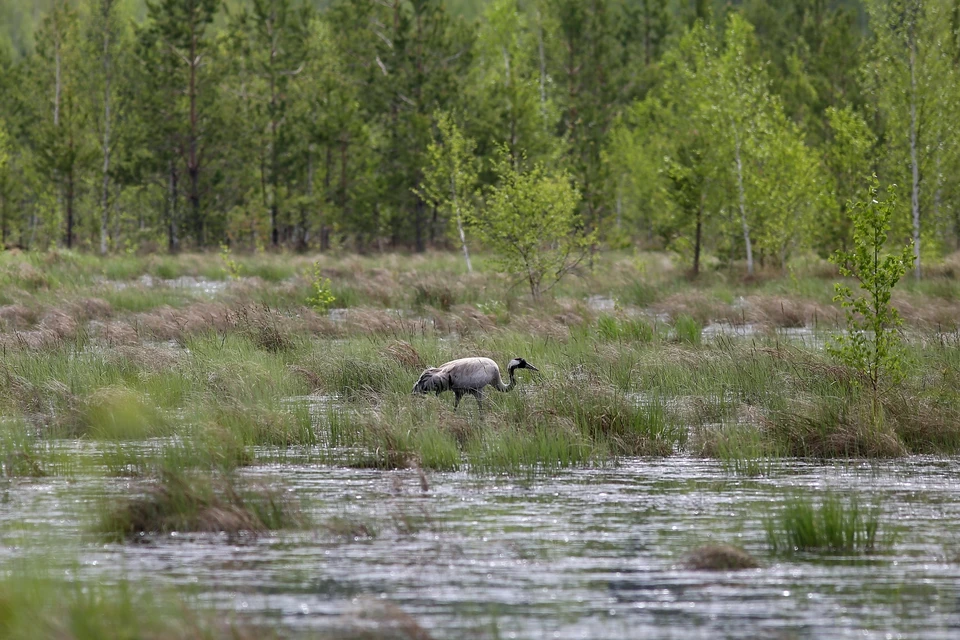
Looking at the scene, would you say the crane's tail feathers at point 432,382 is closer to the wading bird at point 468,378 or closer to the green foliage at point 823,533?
the wading bird at point 468,378

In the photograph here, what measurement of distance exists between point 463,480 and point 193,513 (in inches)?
112

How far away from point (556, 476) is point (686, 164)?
89.2ft

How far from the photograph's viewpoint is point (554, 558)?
8.73m

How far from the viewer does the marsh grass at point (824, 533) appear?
894cm

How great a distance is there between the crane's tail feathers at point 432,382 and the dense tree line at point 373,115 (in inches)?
926

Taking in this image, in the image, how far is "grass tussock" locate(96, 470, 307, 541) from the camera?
30.7 ft

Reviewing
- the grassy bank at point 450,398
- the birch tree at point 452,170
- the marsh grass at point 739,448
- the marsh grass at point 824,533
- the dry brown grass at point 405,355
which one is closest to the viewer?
the marsh grass at point 824,533

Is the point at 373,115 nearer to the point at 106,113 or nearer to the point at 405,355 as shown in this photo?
the point at 106,113

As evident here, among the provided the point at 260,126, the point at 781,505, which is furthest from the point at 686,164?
the point at 781,505

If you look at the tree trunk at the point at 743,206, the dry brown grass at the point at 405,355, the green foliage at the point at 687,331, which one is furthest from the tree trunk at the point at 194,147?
the dry brown grass at the point at 405,355

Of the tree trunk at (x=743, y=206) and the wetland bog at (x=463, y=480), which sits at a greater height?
the tree trunk at (x=743, y=206)

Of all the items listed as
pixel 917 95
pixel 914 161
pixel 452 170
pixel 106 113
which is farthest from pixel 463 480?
pixel 106 113

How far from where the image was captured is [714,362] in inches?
651

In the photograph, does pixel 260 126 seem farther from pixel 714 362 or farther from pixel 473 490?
pixel 473 490
